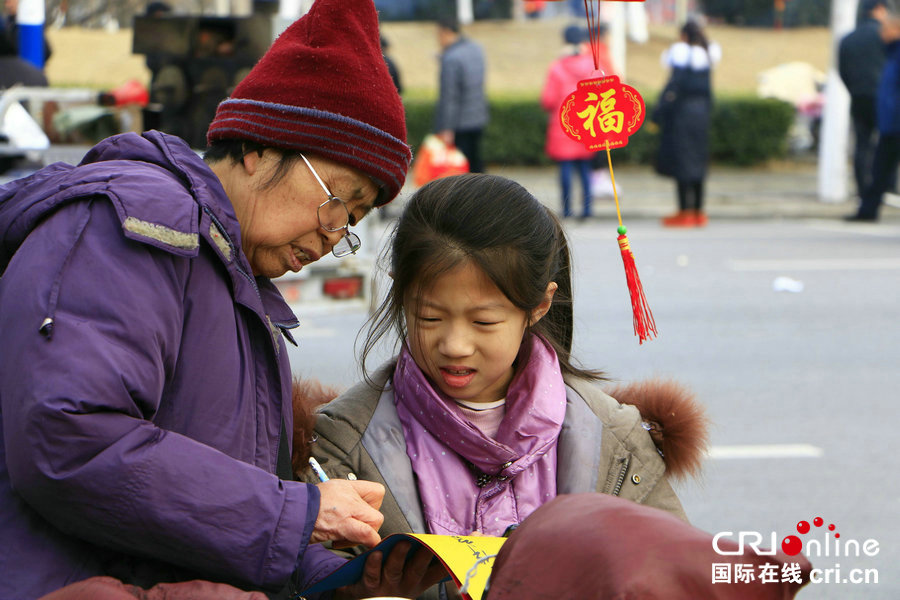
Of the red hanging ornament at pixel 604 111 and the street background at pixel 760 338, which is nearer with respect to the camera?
the red hanging ornament at pixel 604 111

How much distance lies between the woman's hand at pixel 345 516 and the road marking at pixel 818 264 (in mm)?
7588

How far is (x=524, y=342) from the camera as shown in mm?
2307

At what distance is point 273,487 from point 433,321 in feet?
2.01

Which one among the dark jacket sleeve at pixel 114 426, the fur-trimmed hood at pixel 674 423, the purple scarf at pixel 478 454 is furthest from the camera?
the fur-trimmed hood at pixel 674 423

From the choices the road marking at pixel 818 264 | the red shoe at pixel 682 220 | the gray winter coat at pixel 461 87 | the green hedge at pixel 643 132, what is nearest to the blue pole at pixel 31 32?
the road marking at pixel 818 264

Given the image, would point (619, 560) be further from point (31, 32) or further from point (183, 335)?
point (31, 32)

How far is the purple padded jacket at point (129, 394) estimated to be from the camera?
1.46 m

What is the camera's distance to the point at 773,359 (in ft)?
20.7

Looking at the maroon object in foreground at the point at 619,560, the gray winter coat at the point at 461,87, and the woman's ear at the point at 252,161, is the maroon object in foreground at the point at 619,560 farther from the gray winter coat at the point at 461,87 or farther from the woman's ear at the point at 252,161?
the gray winter coat at the point at 461,87

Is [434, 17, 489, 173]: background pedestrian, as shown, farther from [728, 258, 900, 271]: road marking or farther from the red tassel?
the red tassel

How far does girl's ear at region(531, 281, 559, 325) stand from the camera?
7.42 ft

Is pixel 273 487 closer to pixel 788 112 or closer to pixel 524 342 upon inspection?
pixel 524 342

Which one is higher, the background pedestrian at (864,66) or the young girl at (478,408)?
the young girl at (478,408)

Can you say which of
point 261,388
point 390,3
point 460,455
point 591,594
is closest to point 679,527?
point 591,594
